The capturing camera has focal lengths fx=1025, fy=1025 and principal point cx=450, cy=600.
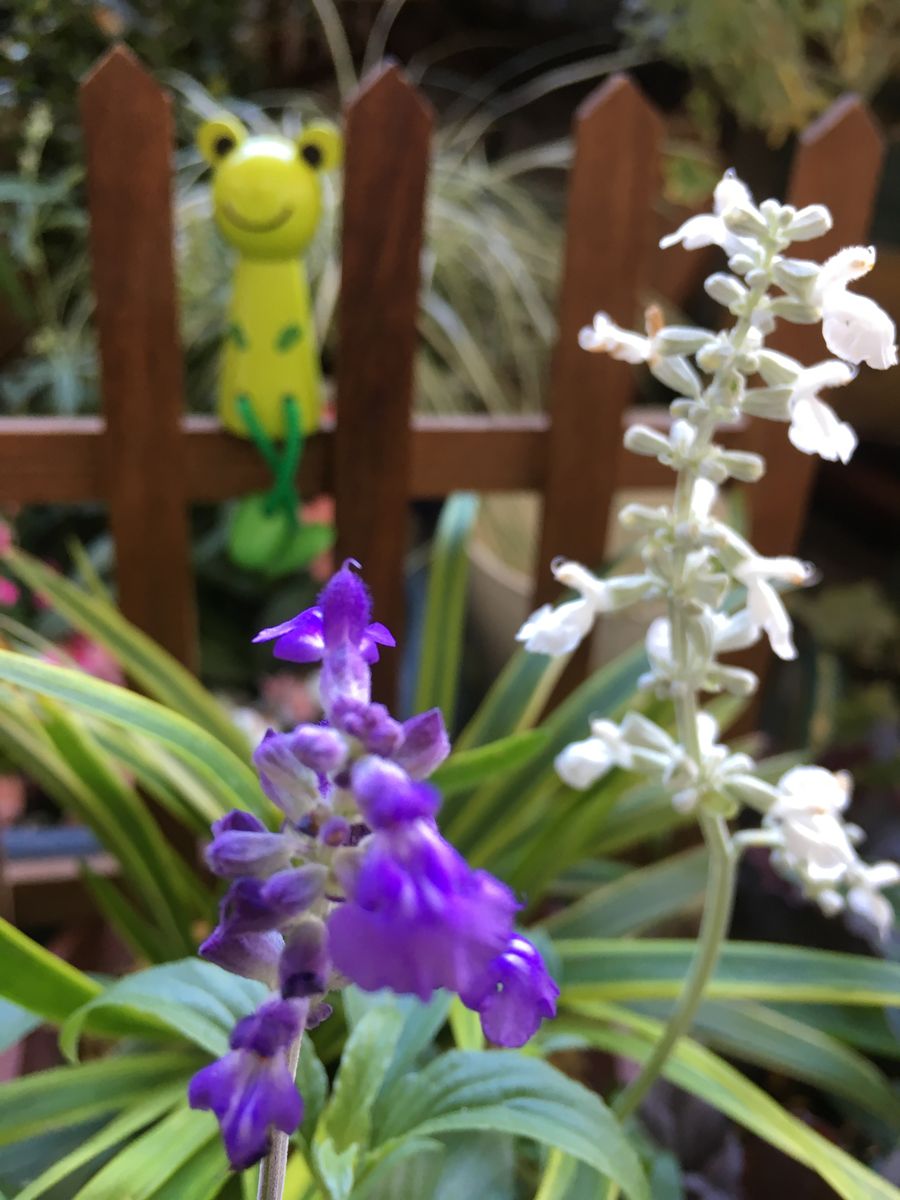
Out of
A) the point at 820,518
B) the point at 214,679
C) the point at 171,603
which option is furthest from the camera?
the point at 820,518

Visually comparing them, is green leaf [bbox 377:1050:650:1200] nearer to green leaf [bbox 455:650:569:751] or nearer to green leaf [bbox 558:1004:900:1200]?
green leaf [bbox 558:1004:900:1200]

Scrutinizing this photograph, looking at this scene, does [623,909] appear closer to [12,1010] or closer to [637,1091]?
[637,1091]

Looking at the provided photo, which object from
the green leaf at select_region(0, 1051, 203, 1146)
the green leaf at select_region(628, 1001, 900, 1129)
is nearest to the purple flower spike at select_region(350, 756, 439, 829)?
the green leaf at select_region(0, 1051, 203, 1146)

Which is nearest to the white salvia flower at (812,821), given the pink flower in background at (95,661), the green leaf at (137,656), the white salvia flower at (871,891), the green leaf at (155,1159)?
the white salvia flower at (871,891)

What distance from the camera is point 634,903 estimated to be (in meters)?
0.74

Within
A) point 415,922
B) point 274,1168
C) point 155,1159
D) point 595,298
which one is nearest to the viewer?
point 415,922

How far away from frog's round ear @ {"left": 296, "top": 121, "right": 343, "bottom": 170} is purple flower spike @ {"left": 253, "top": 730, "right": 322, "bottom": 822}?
52 centimetres

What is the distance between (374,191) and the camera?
0.71 metres

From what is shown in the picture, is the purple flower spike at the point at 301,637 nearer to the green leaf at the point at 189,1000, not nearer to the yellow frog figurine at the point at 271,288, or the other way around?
the green leaf at the point at 189,1000

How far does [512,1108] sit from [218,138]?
0.61 meters

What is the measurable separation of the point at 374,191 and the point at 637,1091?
0.59m

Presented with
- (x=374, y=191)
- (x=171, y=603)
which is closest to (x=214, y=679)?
(x=171, y=603)

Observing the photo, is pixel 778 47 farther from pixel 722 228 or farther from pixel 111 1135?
pixel 111 1135

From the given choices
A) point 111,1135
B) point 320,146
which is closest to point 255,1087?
point 111,1135
